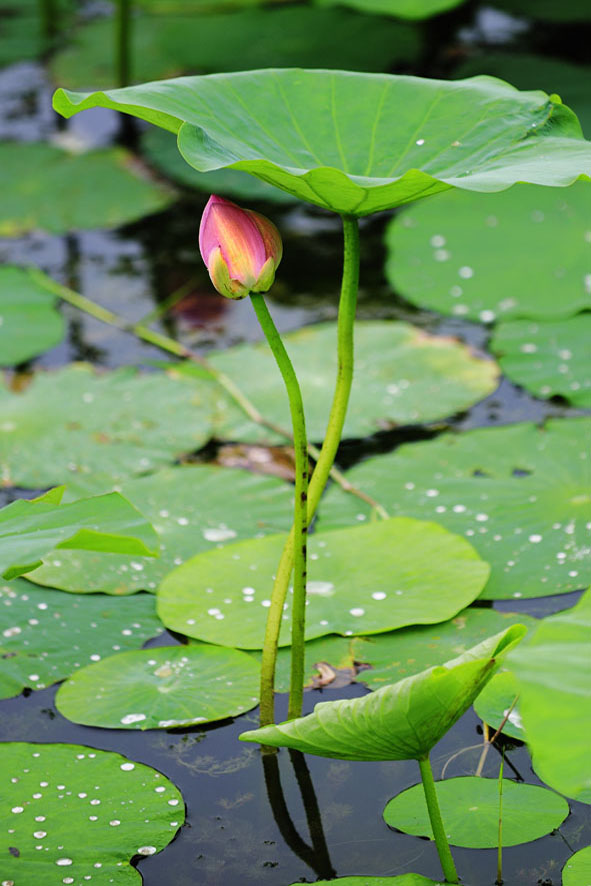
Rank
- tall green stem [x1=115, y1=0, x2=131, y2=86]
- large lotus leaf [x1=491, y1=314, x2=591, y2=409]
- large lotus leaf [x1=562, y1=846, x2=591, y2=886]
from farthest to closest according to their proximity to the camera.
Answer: tall green stem [x1=115, y1=0, x2=131, y2=86]
large lotus leaf [x1=491, y1=314, x2=591, y2=409]
large lotus leaf [x1=562, y1=846, x2=591, y2=886]

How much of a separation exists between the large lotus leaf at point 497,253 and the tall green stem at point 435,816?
4.30 ft

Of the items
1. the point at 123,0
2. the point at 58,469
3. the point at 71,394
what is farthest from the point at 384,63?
the point at 58,469

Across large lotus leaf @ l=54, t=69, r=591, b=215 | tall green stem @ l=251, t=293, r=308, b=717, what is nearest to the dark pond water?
tall green stem @ l=251, t=293, r=308, b=717

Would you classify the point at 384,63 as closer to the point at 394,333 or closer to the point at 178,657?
the point at 394,333

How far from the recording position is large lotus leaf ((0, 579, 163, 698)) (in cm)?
125

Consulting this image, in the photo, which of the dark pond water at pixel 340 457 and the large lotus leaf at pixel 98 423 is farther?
the large lotus leaf at pixel 98 423

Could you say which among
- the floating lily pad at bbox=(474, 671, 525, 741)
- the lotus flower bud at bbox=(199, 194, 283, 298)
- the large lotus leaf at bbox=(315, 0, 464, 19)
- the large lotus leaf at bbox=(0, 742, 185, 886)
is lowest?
the large lotus leaf at bbox=(0, 742, 185, 886)

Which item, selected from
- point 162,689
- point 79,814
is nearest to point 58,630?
point 162,689

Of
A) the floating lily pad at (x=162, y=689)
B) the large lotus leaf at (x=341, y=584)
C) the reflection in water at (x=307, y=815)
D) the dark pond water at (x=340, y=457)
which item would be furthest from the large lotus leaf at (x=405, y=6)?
the reflection in water at (x=307, y=815)

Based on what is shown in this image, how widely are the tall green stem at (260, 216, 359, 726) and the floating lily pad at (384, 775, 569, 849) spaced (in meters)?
0.17

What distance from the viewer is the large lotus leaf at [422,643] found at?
3.94 feet

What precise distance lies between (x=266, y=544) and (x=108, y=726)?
37cm

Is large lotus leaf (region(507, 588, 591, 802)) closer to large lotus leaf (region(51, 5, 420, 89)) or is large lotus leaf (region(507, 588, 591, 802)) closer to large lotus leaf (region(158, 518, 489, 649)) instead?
large lotus leaf (region(158, 518, 489, 649))

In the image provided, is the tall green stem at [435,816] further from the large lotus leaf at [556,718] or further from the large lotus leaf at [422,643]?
the large lotus leaf at [422,643]
